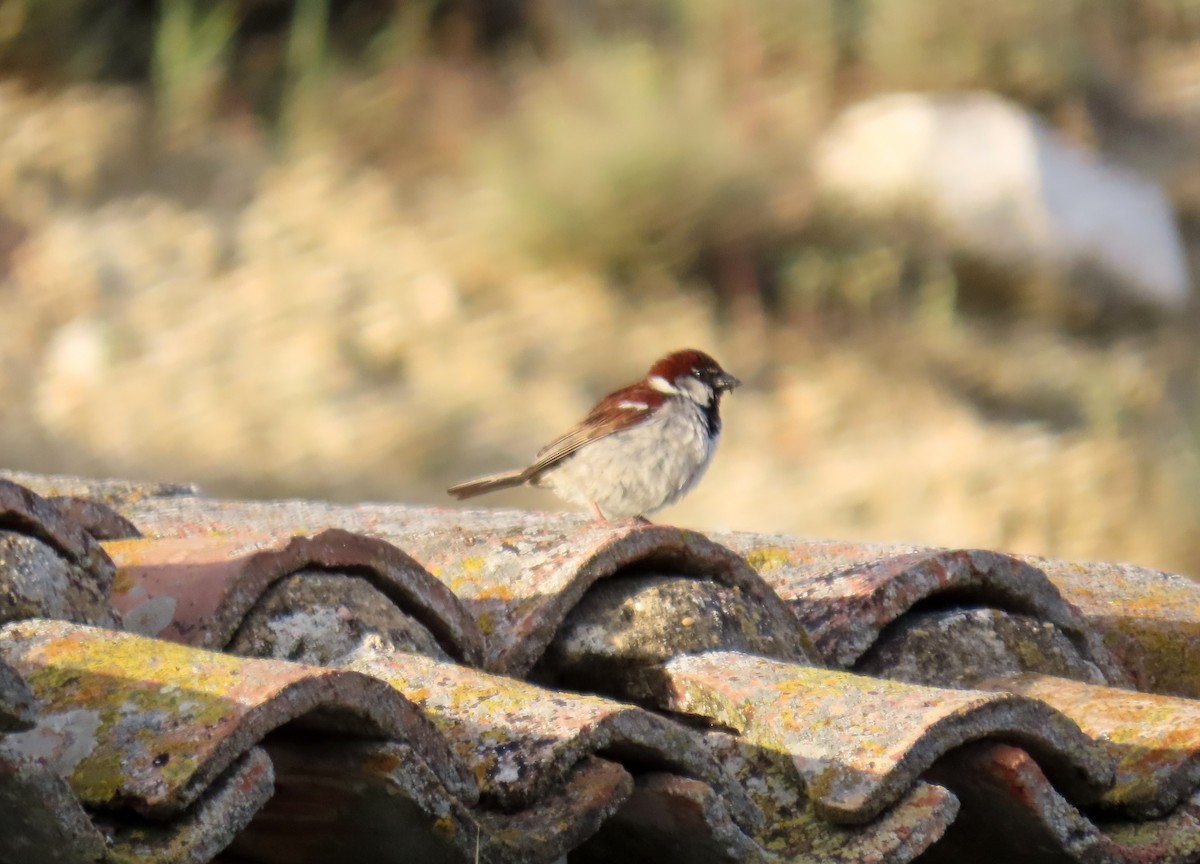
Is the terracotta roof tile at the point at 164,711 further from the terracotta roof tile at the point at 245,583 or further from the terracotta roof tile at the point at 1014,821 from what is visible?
the terracotta roof tile at the point at 1014,821

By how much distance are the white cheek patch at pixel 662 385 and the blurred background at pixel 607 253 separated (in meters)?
6.09

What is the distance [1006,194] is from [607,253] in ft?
11.3

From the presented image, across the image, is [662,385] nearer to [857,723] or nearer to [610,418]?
[610,418]

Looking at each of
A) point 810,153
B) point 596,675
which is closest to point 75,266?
point 810,153

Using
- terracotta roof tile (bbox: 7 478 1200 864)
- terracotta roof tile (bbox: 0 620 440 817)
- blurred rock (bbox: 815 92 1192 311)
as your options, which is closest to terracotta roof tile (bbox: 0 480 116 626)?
terracotta roof tile (bbox: 7 478 1200 864)

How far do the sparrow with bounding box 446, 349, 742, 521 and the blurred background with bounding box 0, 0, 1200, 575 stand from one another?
6.09 metres

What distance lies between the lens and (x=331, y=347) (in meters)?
13.9

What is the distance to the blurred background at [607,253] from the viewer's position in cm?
1293

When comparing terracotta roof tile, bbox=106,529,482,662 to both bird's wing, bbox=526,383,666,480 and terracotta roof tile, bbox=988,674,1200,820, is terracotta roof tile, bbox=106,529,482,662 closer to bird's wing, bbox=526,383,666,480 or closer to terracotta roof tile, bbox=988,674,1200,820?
terracotta roof tile, bbox=988,674,1200,820

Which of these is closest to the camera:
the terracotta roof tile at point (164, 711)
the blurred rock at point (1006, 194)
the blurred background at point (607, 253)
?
the terracotta roof tile at point (164, 711)

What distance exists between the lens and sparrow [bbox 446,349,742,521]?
532cm

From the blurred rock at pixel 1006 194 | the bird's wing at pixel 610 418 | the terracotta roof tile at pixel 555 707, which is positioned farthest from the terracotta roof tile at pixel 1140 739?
the blurred rock at pixel 1006 194

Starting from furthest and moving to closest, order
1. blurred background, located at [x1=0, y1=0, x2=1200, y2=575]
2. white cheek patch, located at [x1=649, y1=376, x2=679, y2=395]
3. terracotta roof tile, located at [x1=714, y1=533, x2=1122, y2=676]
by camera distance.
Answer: blurred background, located at [x1=0, y1=0, x2=1200, y2=575], white cheek patch, located at [x1=649, y1=376, x2=679, y2=395], terracotta roof tile, located at [x1=714, y1=533, x2=1122, y2=676]

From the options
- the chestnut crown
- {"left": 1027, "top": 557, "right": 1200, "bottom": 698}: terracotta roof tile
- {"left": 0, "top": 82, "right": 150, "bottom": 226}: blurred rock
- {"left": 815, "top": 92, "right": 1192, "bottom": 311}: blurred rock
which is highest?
{"left": 815, "top": 92, "right": 1192, "bottom": 311}: blurred rock
